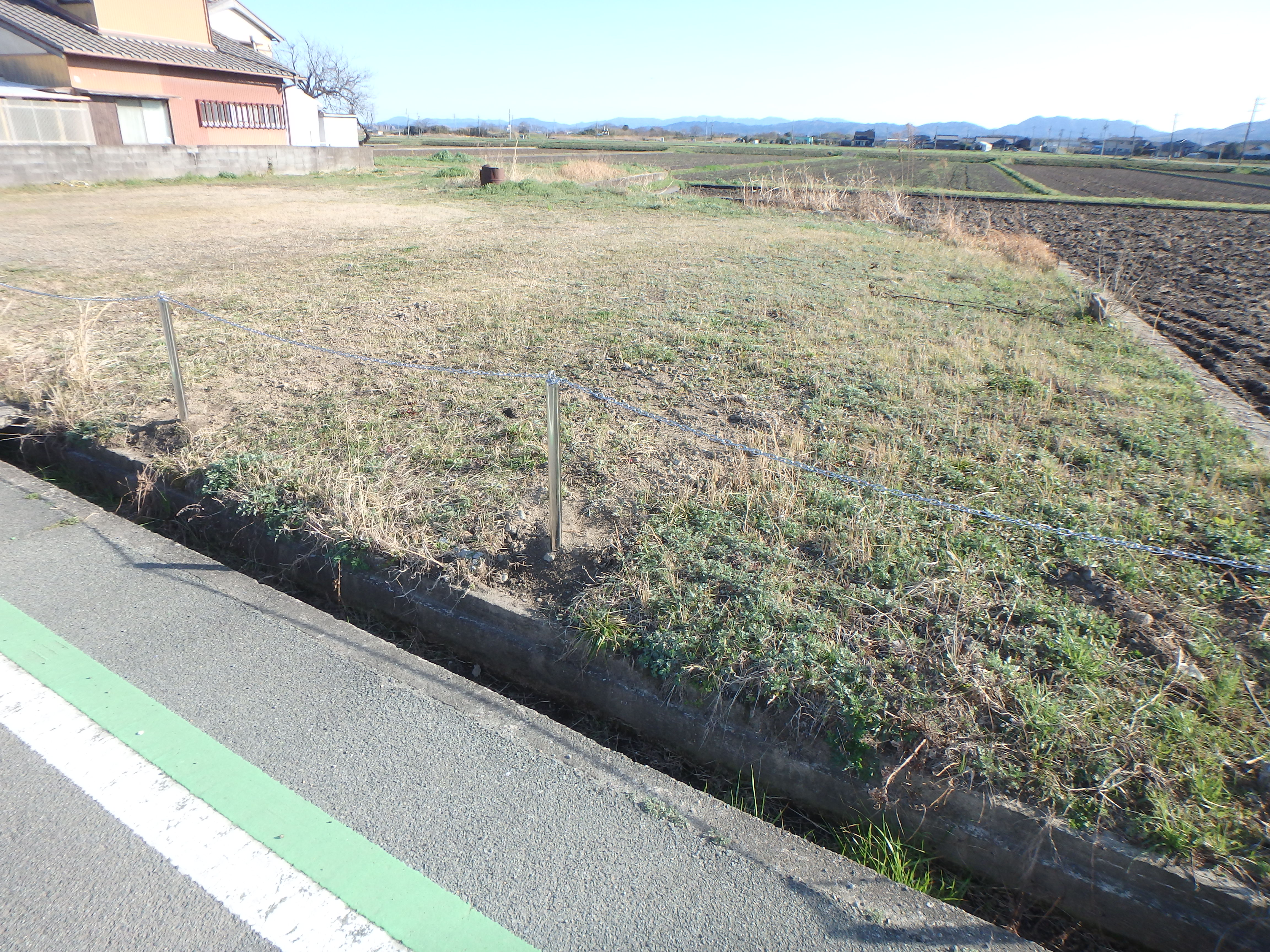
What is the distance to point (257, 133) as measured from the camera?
33.3 m

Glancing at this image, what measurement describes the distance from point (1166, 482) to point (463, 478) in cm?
410

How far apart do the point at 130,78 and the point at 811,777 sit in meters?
33.8

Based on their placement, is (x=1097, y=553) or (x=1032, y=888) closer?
(x=1032, y=888)

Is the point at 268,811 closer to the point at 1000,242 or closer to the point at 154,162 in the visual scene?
the point at 1000,242

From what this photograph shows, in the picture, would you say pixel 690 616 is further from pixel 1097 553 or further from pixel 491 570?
pixel 1097 553

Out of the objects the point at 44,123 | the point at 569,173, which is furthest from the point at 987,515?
the point at 44,123

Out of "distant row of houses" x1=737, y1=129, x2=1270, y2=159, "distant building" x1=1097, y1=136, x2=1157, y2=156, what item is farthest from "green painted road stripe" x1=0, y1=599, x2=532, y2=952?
"distant building" x1=1097, y1=136, x2=1157, y2=156

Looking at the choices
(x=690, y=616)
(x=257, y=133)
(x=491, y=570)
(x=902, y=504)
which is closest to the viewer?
(x=690, y=616)

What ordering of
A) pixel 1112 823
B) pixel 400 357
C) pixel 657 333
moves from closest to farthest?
pixel 1112 823, pixel 400 357, pixel 657 333

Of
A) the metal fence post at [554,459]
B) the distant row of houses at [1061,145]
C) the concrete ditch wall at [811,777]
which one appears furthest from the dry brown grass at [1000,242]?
the distant row of houses at [1061,145]

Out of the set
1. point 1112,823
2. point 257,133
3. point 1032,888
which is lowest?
point 1032,888

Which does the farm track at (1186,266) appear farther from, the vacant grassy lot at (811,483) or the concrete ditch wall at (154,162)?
the concrete ditch wall at (154,162)

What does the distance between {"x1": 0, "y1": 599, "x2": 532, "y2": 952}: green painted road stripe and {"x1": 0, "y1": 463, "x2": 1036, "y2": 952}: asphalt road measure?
49mm

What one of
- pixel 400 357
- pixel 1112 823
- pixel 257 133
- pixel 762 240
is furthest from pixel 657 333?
pixel 257 133
